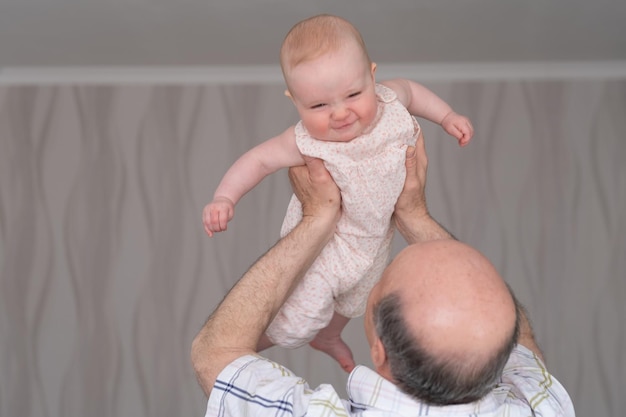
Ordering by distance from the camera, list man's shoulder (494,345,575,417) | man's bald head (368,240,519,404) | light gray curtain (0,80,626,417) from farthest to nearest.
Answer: light gray curtain (0,80,626,417), man's shoulder (494,345,575,417), man's bald head (368,240,519,404)

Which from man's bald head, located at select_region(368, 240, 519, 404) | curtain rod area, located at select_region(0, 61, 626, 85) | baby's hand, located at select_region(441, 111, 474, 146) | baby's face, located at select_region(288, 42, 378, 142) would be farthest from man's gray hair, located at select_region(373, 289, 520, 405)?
curtain rod area, located at select_region(0, 61, 626, 85)

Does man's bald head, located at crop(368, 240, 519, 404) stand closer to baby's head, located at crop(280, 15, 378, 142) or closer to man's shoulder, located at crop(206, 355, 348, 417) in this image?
man's shoulder, located at crop(206, 355, 348, 417)

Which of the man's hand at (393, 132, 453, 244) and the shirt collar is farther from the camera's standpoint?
the man's hand at (393, 132, 453, 244)

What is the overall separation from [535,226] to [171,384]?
168 cm

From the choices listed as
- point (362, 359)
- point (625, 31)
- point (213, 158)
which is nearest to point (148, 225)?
point (213, 158)

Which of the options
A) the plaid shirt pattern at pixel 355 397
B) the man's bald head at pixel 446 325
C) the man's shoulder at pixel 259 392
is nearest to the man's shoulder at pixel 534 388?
the plaid shirt pattern at pixel 355 397

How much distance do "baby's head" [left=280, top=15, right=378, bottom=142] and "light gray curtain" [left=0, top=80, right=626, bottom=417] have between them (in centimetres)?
211

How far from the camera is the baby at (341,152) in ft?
3.87

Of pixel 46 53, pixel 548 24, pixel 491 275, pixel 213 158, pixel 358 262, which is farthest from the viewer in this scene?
pixel 213 158

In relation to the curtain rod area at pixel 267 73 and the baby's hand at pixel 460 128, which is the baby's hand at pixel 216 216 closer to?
the baby's hand at pixel 460 128

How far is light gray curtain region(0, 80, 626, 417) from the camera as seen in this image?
3352mm

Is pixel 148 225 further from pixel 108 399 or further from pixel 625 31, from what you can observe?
pixel 625 31

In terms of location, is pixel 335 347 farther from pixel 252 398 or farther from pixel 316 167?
pixel 252 398

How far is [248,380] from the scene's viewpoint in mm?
1021
